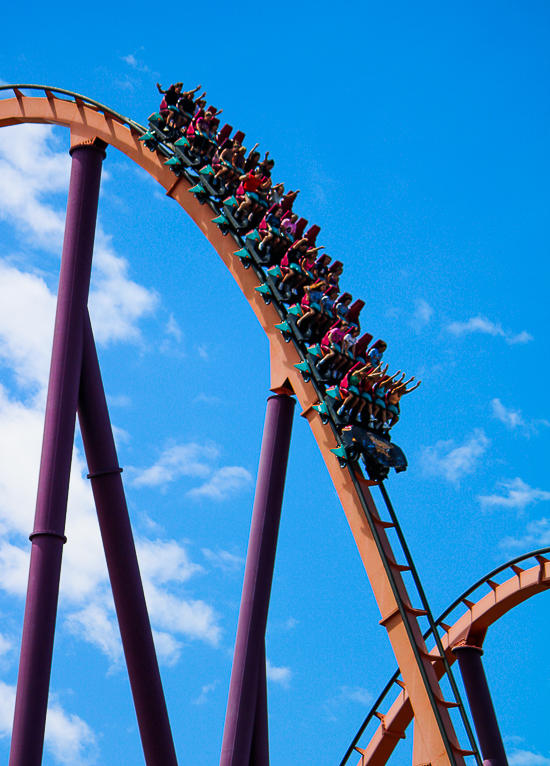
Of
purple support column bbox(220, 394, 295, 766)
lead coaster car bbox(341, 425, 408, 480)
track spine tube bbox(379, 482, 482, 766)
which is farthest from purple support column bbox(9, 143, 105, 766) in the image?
track spine tube bbox(379, 482, 482, 766)

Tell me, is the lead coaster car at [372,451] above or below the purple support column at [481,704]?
above

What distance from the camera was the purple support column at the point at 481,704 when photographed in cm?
1027

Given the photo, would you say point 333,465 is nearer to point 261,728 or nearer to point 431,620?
point 431,620

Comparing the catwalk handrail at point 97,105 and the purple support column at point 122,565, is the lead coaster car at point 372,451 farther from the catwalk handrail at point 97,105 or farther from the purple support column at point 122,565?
the catwalk handrail at point 97,105

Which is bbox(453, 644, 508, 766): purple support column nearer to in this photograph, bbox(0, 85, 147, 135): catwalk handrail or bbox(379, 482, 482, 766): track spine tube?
bbox(379, 482, 482, 766): track spine tube

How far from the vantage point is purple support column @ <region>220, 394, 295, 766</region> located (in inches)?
320

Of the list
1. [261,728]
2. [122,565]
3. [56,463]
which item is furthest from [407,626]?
[56,463]

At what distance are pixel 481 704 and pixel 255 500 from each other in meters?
3.71

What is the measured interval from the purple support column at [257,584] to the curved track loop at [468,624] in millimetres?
2109

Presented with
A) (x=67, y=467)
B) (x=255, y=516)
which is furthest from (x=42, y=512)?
(x=255, y=516)

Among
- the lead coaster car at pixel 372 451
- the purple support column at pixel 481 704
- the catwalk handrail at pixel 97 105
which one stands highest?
the catwalk handrail at pixel 97 105

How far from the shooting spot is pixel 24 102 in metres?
10.4

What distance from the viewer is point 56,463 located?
814cm

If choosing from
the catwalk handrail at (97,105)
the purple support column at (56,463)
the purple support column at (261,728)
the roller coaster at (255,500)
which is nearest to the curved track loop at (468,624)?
the roller coaster at (255,500)
